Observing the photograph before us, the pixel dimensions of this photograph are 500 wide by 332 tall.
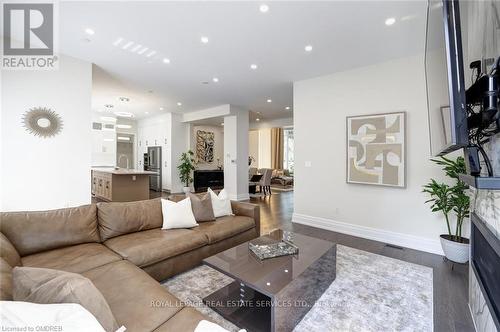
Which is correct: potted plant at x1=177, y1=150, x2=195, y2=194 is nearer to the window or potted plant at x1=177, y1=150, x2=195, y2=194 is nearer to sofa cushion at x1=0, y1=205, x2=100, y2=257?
the window

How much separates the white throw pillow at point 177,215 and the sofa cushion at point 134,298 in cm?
97

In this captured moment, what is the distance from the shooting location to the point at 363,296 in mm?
2133

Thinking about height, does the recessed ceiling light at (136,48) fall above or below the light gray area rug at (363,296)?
above

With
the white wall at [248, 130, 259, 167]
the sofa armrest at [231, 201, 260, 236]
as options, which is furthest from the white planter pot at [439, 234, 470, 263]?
the white wall at [248, 130, 259, 167]

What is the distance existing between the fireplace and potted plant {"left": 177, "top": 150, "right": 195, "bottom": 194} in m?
7.39

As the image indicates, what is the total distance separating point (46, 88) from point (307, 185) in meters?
4.66

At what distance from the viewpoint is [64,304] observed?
87cm

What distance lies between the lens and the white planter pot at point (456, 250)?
9.03 ft

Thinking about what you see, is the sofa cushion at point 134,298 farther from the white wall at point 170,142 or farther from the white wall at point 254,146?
the white wall at point 254,146

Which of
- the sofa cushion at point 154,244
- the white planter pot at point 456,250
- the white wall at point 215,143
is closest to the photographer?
the sofa cushion at point 154,244

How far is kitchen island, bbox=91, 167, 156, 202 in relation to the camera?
19.5 ft

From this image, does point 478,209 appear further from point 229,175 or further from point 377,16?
point 229,175

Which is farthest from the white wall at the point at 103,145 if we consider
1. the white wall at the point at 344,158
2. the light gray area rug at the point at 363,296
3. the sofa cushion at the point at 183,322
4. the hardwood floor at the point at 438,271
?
the sofa cushion at the point at 183,322

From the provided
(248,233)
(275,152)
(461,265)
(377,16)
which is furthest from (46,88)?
(275,152)
